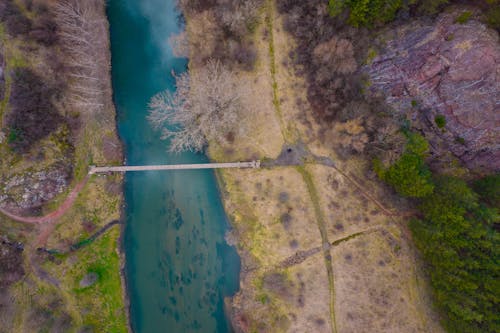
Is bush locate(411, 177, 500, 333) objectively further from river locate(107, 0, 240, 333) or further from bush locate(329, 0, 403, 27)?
river locate(107, 0, 240, 333)

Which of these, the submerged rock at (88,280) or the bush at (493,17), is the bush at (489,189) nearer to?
the bush at (493,17)

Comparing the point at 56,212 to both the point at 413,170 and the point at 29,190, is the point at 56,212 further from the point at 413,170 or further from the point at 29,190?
the point at 413,170

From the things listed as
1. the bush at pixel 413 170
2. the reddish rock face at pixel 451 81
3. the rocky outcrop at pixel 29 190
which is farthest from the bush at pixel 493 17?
the rocky outcrop at pixel 29 190

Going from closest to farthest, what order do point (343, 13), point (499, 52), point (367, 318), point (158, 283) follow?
1. point (499, 52)
2. point (343, 13)
3. point (367, 318)
4. point (158, 283)

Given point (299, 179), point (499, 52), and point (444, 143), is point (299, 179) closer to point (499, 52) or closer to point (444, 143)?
point (444, 143)

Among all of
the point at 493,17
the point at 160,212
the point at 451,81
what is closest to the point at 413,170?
the point at 451,81

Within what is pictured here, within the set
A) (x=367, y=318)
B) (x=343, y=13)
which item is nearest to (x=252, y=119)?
(x=343, y=13)
